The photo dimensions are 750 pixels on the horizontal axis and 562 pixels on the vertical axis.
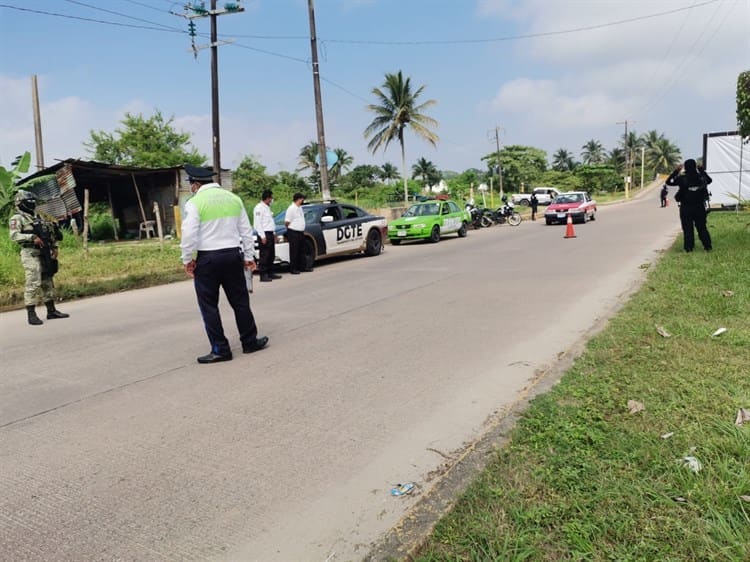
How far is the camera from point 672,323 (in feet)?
18.9

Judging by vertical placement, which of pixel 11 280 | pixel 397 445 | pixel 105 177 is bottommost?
pixel 397 445

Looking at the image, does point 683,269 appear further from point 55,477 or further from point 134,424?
point 55,477

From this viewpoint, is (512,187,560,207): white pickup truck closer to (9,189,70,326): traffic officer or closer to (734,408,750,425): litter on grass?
(9,189,70,326): traffic officer

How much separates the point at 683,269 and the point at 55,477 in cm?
894

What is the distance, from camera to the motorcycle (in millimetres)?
29453

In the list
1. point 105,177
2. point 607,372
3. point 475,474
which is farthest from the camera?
point 105,177

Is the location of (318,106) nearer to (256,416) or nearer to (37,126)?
(37,126)

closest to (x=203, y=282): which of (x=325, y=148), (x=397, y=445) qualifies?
(x=397, y=445)

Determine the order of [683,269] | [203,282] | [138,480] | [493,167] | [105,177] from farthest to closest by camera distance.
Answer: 1. [493,167]
2. [105,177]
3. [683,269]
4. [203,282]
5. [138,480]

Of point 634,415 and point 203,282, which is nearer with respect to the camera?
point 634,415

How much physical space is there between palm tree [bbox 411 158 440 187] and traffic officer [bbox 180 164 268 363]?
85.6m

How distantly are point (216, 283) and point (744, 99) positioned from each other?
1003 cm

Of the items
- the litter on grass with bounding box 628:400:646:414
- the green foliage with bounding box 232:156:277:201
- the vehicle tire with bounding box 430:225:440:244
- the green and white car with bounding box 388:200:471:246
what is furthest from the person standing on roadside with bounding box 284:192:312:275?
the green foliage with bounding box 232:156:277:201

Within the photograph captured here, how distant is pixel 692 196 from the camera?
1078 centimetres
